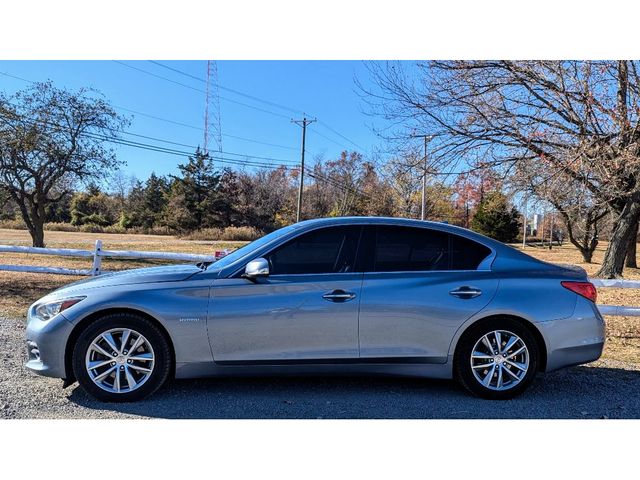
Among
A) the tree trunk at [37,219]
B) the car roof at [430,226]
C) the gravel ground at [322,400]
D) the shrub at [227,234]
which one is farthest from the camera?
the shrub at [227,234]

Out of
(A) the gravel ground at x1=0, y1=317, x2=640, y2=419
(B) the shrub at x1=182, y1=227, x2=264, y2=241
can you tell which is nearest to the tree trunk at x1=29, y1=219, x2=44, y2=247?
(A) the gravel ground at x1=0, y1=317, x2=640, y2=419

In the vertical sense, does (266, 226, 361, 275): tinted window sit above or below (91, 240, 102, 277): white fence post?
above

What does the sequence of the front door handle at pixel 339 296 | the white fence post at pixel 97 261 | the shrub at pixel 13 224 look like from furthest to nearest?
the shrub at pixel 13 224
the white fence post at pixel 97 261
the front door handle at pixel 339 296

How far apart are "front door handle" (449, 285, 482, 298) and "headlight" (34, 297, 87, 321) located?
313cm

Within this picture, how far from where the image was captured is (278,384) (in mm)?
4406

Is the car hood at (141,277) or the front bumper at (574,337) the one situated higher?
the car hood at (141,277)

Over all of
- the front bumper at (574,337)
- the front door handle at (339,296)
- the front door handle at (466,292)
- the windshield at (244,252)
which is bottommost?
the front bumper at (574,337)

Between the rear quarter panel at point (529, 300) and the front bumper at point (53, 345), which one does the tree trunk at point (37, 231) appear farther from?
the rear quarter panel at point (529, 300)

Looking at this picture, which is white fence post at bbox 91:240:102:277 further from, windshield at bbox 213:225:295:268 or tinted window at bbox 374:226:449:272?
tinted window at bbox 374:226:449:272

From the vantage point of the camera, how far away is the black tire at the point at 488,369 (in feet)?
13.4

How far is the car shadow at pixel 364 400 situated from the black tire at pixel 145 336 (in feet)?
0.26

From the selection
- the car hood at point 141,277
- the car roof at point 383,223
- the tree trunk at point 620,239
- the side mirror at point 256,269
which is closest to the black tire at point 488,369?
the car roof at point 383,223

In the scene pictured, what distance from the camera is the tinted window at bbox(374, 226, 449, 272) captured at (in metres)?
4.20

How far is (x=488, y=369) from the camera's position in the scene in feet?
13.5
